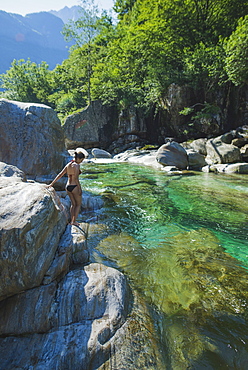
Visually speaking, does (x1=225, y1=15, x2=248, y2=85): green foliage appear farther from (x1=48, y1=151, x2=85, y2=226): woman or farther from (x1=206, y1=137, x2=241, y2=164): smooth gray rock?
(x1=48, y1=151, x2=85, y2=226): woman

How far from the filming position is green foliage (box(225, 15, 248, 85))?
15.3 metres

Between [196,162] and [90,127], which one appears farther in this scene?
[90,127]

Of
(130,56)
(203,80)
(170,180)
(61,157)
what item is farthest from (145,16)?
(61,157)

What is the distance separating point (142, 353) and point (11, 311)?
148 centimetres

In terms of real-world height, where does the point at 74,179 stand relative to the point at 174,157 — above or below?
above

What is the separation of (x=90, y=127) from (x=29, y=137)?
20100mm

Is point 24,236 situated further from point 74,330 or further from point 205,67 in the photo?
point 205,67

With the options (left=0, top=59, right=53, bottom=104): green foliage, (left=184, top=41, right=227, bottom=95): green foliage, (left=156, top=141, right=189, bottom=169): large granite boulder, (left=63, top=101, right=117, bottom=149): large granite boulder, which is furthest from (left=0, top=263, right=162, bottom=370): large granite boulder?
(left=0, top=59, right=53, bottom=104): green foliage

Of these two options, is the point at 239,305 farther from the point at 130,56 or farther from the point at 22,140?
the point at 130,56

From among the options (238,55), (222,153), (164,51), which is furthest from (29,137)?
(164,51)

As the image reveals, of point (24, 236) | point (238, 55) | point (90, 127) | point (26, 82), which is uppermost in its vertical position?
point (26, 82)

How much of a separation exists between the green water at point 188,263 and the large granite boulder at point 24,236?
1557 millimetres

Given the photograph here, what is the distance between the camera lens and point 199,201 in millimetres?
7457

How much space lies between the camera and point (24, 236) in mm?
2107
